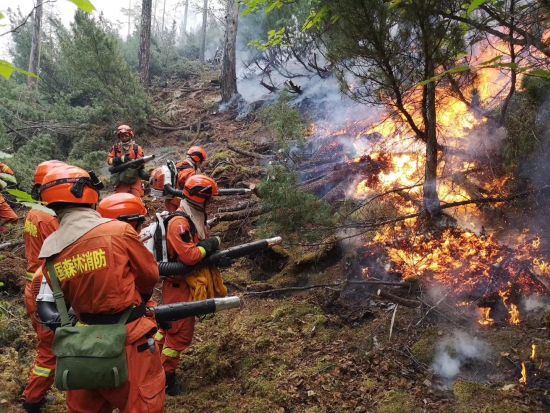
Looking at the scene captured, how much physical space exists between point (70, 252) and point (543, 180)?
5.44 m

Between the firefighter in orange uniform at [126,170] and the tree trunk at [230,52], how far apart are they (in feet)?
28.6

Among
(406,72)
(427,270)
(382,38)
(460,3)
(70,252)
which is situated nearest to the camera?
(70,252)

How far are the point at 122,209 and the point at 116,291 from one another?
5.19 ft

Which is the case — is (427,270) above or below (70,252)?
below

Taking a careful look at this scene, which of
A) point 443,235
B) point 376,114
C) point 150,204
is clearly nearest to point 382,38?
point 443,235

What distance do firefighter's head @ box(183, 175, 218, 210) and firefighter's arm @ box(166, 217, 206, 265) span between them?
0.33 m

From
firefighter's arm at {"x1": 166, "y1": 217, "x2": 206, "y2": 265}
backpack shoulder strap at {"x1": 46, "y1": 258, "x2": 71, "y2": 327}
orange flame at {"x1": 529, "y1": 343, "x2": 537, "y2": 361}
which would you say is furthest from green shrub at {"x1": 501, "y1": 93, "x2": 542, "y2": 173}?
backpack shoulder strap at {"x1": 46, "y1": 258, "x2": 71, "y2": 327}

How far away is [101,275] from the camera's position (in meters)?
2.71

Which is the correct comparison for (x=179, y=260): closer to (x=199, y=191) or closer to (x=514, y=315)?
(x=199, y=191)

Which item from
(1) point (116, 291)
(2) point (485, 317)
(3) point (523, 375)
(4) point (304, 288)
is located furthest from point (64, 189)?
(2) point (485, 317)

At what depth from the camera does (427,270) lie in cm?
536

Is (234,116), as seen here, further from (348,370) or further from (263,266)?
(348,370)

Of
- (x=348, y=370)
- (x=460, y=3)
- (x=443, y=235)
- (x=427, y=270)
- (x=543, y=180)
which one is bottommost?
(x=348, y=370)

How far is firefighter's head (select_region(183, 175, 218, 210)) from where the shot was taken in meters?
4.62
